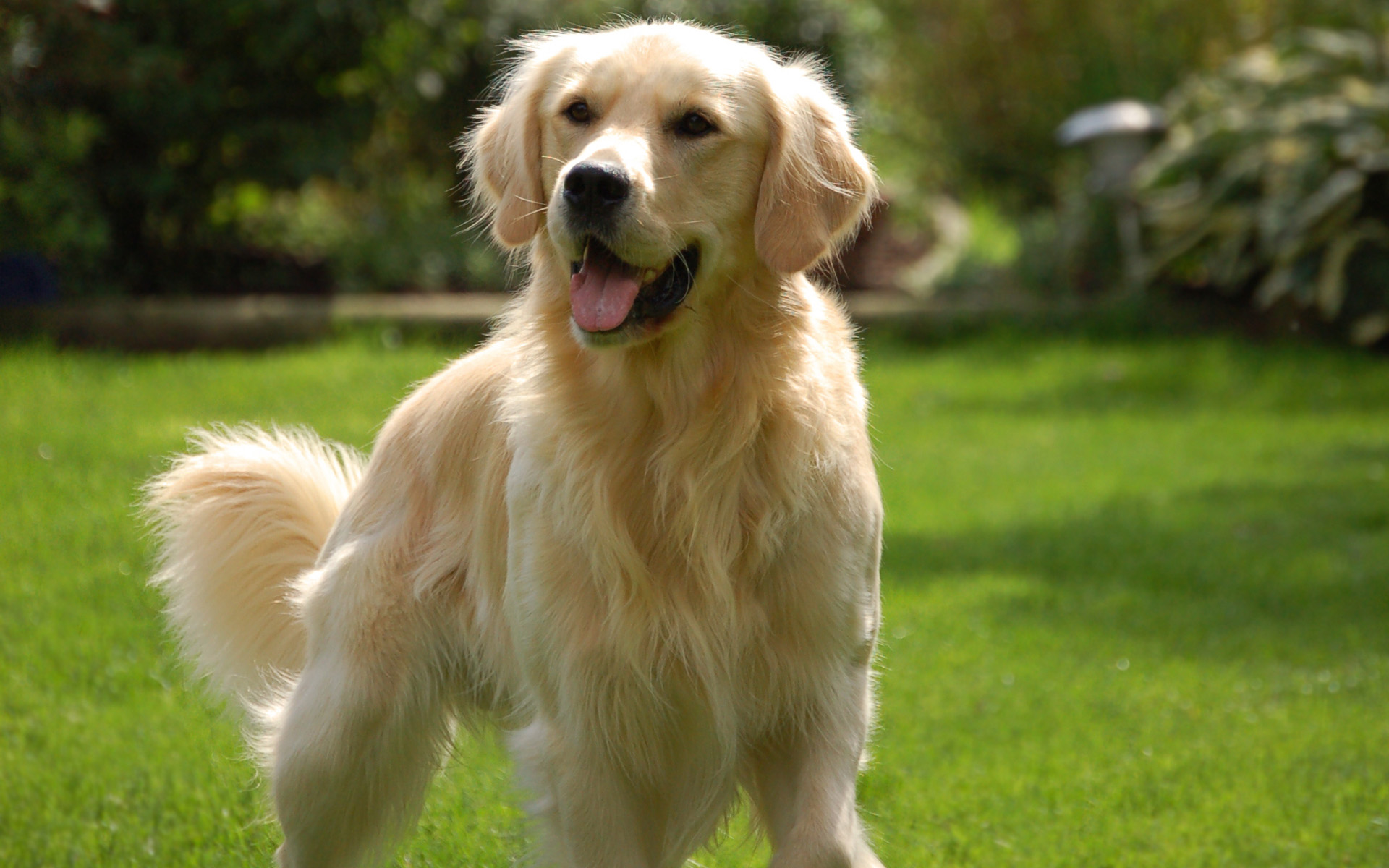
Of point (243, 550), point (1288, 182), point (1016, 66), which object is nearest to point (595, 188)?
point (243, 550)

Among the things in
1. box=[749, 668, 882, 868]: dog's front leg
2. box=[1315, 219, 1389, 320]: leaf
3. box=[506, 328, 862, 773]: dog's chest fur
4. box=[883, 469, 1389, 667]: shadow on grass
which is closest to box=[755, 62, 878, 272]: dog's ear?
box=[506, 328, 862, 773]: dog's chest fur

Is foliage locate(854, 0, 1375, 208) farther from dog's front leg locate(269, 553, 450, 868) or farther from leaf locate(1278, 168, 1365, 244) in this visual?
dog's front leg locate(269, 553, 450, 868)

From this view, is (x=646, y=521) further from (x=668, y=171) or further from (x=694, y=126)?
(x=694, y=126)

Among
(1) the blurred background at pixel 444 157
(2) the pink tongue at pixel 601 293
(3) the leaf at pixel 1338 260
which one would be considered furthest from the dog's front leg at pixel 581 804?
(3) the leaf at pixel 1338 260

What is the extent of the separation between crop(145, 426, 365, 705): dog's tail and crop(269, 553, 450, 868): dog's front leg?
16.4 inches

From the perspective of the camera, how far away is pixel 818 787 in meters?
2.83

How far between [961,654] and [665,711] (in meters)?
2.62

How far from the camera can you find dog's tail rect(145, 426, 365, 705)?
12.3ft

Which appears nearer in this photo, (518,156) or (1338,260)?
(518,156)

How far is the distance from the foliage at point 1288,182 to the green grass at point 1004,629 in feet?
2.85

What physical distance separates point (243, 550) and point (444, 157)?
29.1ft

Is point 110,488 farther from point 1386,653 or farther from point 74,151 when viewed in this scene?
point 1386,653

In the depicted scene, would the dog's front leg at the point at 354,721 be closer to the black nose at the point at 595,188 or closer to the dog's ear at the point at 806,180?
the black nose at the point at 595,188

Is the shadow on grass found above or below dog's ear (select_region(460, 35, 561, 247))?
below
